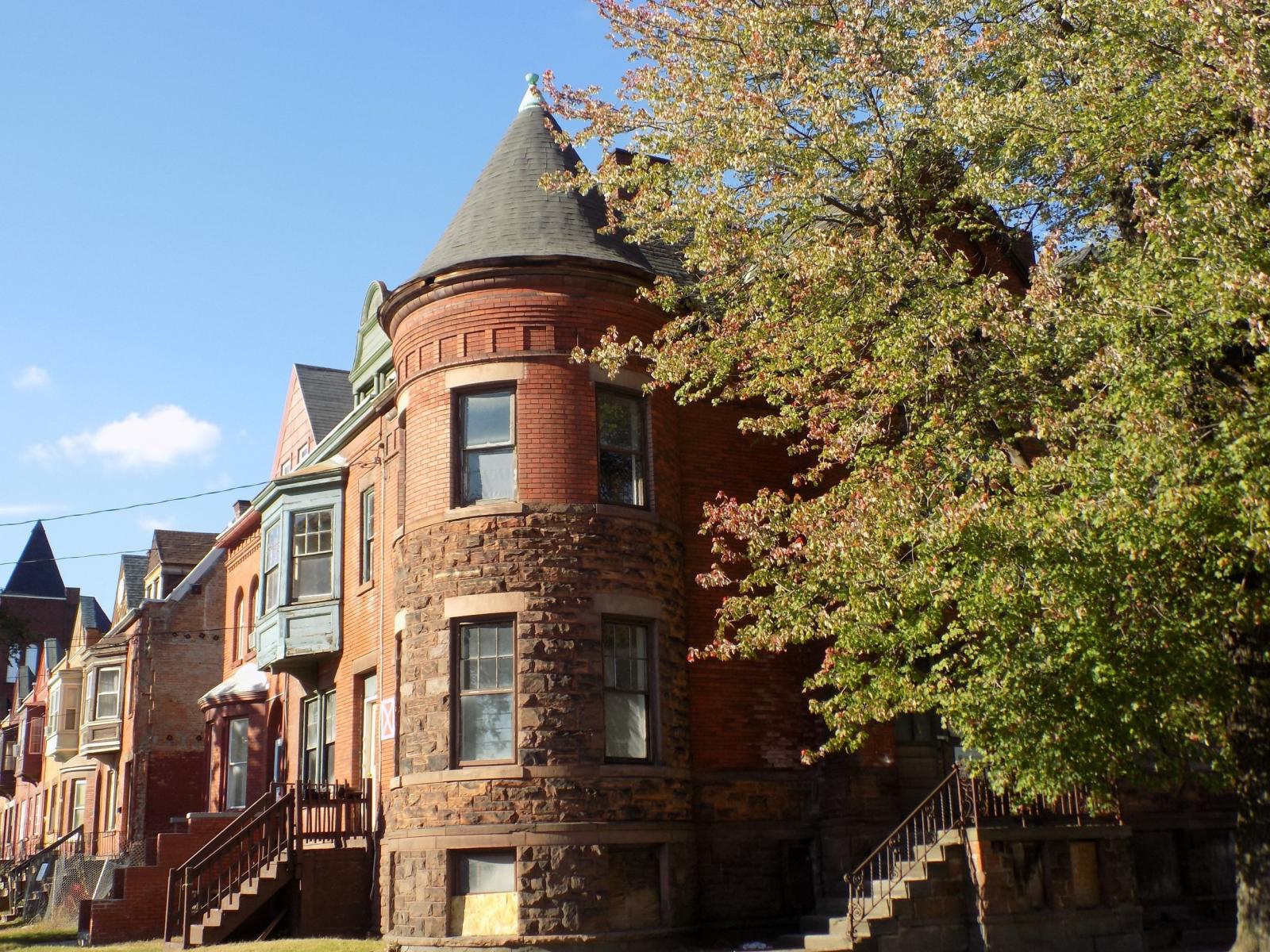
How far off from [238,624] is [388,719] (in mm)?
13854

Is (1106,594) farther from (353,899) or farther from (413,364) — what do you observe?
(353,899)

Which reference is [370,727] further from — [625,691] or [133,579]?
[133,579]

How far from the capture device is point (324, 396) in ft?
102

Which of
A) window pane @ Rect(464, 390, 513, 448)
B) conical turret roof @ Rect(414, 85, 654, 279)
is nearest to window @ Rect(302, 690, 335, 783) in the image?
window pane @ Rect(464, 390, 513, 448)

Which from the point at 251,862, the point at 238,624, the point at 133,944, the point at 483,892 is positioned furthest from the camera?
the point at 238,624

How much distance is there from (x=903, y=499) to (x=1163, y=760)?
3.60 m

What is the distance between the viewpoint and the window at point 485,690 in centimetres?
1605

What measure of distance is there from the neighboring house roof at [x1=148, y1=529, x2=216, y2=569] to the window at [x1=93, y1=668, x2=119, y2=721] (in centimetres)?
373

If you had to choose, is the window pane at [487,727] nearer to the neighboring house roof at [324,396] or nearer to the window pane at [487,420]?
the window pane at [487,420]

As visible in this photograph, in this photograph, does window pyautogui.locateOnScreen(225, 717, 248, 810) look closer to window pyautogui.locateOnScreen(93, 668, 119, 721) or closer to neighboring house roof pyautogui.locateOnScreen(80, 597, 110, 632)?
window pyautogui.locateOnScreen(93, 668, 119, 721)

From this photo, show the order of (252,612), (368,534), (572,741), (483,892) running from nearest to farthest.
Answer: (483,892), (572,741), (368,534), (252,612)

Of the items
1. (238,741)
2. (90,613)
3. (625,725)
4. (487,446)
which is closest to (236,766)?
(238,741)

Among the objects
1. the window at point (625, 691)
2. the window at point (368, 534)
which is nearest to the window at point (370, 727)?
the window at point (368, 534)

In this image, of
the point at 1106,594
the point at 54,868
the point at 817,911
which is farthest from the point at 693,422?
the point at 54,868
